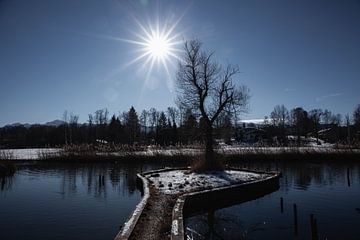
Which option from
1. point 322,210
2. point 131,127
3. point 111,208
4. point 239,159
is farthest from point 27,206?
point 131,127

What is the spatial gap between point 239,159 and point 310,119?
63.8m

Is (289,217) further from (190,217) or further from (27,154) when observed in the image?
(27,154)

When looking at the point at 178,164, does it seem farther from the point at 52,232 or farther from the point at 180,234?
the point at 180,234

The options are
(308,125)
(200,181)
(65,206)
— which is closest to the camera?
(65,206)

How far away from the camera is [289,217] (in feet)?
37.0

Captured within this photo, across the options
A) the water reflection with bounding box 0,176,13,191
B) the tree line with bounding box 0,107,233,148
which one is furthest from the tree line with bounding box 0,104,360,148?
the water reflection with bounding box 0,176,13,191

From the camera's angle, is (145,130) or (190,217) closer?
(190,217)

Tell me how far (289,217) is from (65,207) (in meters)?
8.71

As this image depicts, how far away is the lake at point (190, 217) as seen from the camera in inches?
373

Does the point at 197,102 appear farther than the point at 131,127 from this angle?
No

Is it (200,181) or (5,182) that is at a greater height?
(200,181)

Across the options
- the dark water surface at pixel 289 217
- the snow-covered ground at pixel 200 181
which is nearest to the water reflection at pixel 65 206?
the snow-covered ground at pixel 200 181

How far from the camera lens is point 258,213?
11.8 metres

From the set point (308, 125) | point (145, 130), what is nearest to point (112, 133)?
point (145, 130)
